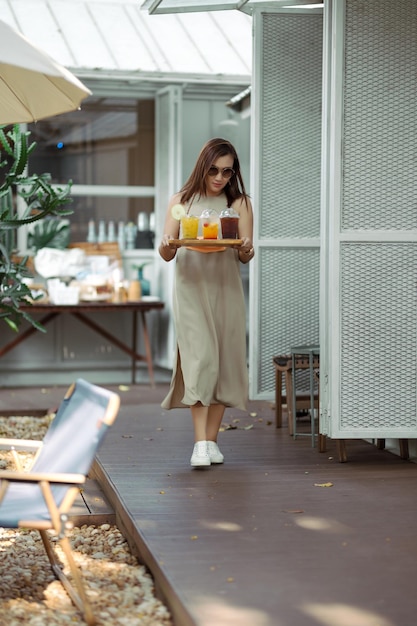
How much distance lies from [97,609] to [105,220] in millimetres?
7016

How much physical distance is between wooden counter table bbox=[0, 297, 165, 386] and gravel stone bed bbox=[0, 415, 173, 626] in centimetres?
459

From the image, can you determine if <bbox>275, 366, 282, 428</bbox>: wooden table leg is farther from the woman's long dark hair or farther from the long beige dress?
the woman's long dark hair

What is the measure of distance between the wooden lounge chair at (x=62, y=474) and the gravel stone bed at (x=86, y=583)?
0.08 metres

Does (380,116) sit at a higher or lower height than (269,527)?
higher

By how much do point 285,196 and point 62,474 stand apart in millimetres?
4436

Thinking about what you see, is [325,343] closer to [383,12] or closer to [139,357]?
[383,12]

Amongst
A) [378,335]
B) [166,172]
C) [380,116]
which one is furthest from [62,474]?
[166,172]

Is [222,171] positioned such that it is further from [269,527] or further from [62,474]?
[62,474]

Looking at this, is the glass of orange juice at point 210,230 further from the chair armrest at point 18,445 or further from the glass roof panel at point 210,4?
the glass roof panel at point 210,4

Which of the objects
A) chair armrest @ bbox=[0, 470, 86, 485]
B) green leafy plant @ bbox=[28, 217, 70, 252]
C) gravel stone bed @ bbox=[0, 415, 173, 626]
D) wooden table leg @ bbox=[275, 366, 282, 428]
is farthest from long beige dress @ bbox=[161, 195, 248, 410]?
green leafy plant @ bbox=[28, 217, 70, 252]

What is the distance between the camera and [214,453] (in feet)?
19.8

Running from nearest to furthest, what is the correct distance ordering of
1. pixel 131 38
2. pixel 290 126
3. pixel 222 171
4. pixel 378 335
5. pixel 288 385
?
pixel 222 171, pixel 378 335, pixel 288 385, pixel 290 126, pixel 131 38

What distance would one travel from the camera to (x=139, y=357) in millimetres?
10391

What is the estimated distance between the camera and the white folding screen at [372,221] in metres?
5.90
